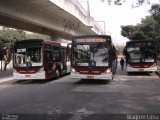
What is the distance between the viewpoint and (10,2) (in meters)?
24.6

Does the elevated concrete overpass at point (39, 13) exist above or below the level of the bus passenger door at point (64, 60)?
above

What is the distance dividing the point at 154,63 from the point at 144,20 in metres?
44.5

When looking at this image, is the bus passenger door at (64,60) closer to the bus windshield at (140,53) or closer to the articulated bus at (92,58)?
the bus windshield at (140,53)

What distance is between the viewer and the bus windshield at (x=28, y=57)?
20.9 meters

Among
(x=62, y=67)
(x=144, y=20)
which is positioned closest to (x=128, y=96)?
(x=62, y=67)

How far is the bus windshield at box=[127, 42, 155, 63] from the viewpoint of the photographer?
27.4 metres

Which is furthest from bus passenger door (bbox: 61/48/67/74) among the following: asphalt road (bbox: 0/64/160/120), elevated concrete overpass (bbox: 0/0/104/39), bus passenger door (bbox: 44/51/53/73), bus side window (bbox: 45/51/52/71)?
asphalt road (bbox: 0/64/160/120)

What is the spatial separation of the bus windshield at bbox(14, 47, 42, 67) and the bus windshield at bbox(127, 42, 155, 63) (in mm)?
9300

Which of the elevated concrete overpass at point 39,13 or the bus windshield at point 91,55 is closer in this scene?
the bus windshield at point 91,55

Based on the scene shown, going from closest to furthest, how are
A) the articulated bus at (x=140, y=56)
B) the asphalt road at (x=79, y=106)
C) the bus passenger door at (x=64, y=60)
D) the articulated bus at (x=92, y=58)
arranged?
the asphalt road at (x=79, y=106) < the articulated bus at (x=92, y=58) < the bus passenger door at (x=64, y=60) < the articulated bus at (x=140, y=56)

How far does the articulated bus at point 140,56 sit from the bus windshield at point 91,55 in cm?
824

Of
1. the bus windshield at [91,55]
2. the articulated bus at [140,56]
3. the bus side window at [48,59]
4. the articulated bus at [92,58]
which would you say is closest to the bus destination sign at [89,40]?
the articulated bus at [92,58]

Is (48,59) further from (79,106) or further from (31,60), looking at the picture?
(79,106)

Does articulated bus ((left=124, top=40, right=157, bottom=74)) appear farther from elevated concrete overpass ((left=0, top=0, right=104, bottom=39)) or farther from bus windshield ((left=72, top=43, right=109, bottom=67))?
bus windshield ((left=72, top=43, right=109, bottom=67))
